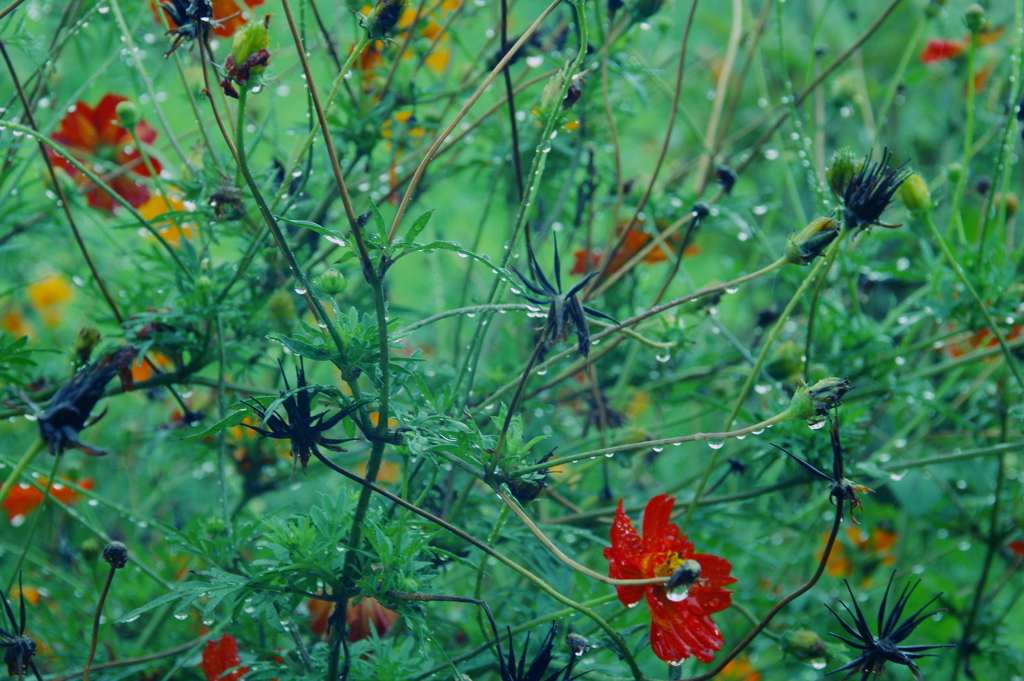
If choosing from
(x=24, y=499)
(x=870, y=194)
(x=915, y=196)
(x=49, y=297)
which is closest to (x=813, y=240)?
(x=870, y=194)

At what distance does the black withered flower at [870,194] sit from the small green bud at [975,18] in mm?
293

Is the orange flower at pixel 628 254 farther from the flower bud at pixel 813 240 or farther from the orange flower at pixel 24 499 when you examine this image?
the orange flower at pixel 24 499

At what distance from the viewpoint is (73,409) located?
42 cm

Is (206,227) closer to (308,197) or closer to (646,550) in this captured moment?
(308,197)

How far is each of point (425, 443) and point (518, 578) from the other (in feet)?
1.06

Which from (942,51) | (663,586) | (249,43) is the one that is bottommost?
(663,586)

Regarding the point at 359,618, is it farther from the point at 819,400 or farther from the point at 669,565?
the point at 819,400

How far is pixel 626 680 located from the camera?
0.45 metres

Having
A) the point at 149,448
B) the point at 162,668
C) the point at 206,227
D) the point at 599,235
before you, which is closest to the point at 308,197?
the point at 206,227

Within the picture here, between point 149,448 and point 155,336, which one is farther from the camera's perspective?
→ point 149,448

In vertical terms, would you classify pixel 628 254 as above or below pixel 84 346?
above

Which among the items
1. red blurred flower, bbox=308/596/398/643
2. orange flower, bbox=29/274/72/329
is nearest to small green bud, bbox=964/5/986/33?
red blurred flower, bbox=308/596/398/643

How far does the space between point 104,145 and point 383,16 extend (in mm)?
445

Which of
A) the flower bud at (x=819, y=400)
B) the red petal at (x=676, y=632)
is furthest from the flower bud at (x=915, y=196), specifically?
the red petal at (x=676, y=632)
